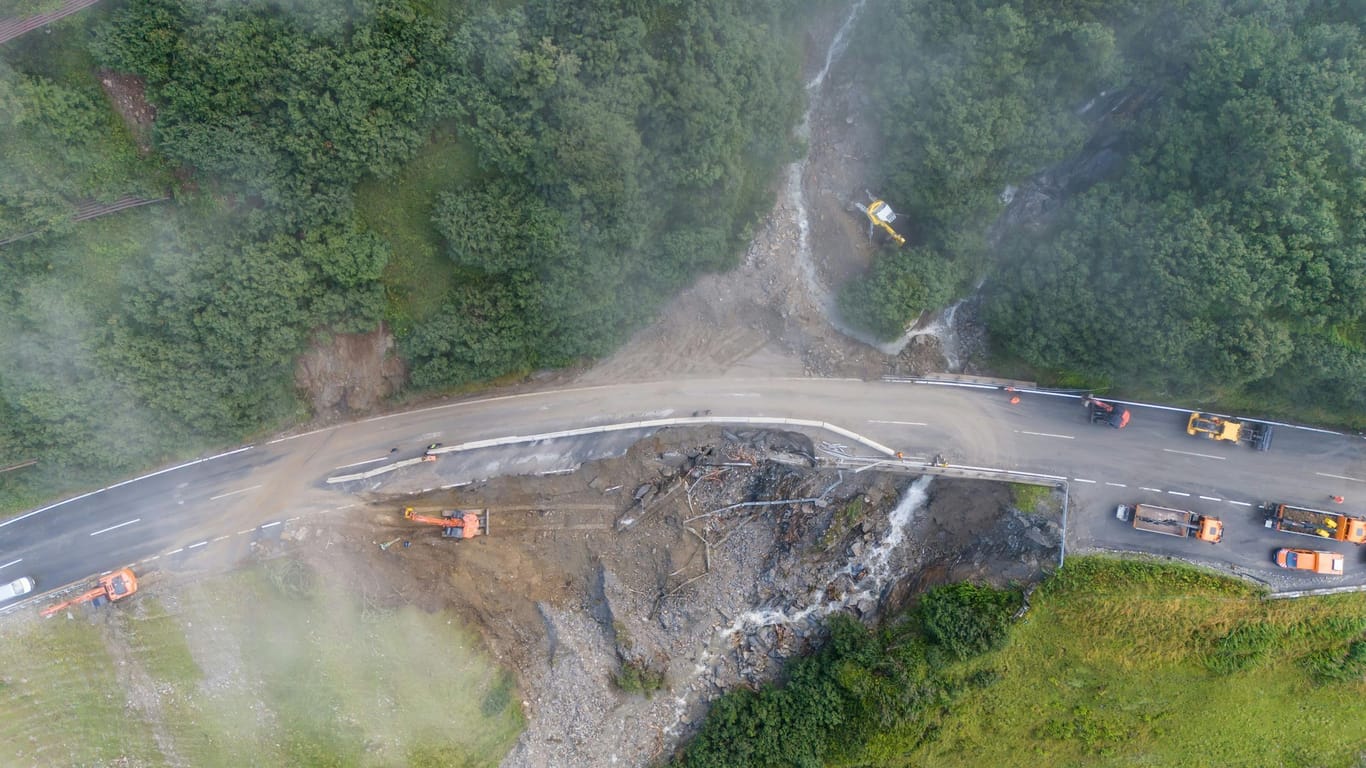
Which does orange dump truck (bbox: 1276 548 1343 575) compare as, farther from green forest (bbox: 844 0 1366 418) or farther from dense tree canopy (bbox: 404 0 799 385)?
dense tree canopy (bbox: 404 0 799 385)

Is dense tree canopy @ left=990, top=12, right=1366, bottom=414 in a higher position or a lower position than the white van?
higher

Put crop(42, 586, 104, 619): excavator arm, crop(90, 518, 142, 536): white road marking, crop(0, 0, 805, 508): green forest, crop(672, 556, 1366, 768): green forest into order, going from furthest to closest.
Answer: crop(90, 518, 142, 536): white road marking < crop(42, 586, 104, 619): excavator arm < crop(672, 556, 1366, 768): green forest < crop(0, 0, 805, 508): green forest

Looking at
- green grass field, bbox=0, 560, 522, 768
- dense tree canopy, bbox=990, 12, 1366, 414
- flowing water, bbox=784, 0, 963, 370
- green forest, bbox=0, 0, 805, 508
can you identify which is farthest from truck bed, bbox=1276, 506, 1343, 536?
green grass field, bbox=0, 560, 522, 768

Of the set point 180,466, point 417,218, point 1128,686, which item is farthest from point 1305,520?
point 180,466

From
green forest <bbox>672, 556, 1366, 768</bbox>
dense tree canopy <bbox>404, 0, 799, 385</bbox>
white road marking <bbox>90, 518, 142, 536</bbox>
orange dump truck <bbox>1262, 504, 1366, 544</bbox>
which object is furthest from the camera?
white road marking <bbox>90, 518, 142, 536</bbox>

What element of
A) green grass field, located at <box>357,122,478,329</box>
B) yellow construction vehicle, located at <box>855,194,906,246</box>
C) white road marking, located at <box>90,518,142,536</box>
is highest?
green grass field, located at <box>357,122,478,329</box>

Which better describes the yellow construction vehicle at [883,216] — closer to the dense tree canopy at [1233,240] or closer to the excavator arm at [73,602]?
the dense tree canopy at [1233,240]

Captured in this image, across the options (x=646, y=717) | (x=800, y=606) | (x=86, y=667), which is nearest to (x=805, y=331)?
(x=800, y=606)
